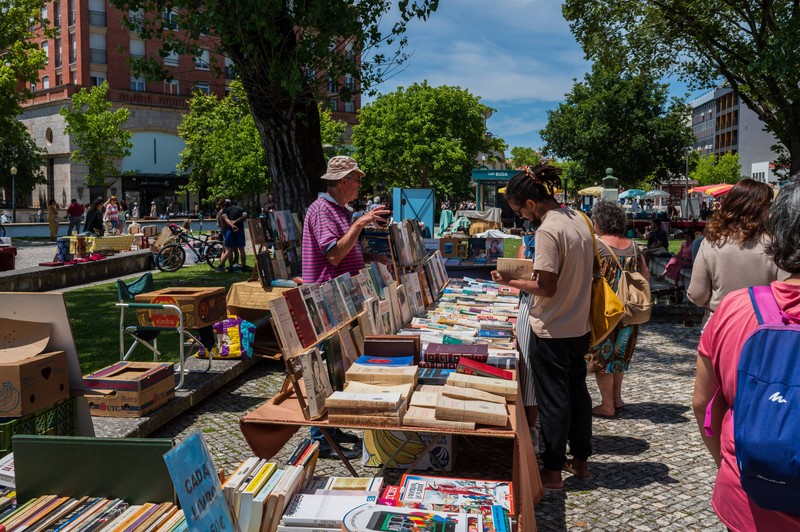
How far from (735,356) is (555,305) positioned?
2.11m

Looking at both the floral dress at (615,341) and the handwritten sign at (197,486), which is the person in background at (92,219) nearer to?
the floral dress at (615,341)

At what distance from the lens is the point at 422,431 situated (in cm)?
321

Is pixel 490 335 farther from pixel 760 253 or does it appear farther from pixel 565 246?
pixel 760 253

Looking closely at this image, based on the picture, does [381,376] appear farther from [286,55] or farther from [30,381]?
[286,55]

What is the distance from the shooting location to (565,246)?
3.86 meters

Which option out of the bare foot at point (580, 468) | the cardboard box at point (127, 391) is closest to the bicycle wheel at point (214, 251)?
the cardboard box at point (127, 391)

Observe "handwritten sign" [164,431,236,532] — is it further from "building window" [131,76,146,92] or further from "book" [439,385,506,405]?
"building window" [131,76,146,92]

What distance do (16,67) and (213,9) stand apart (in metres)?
20.9

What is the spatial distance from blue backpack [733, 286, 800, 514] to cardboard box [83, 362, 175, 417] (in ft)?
14.5

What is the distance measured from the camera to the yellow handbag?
405 centimetres

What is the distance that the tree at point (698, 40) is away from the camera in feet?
49.4

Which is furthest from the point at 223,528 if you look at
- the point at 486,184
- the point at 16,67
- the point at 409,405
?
the point at 486,184

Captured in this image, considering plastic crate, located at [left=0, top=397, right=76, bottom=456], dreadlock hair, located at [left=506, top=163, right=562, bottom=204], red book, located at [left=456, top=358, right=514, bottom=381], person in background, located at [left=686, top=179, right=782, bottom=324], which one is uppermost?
dreadlock hair, located at [left=506, top=163, right=562, bottom=204]

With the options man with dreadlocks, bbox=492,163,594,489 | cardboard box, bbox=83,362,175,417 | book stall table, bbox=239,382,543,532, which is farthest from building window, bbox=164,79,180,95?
book stall table, bbox=239,382,543,532
